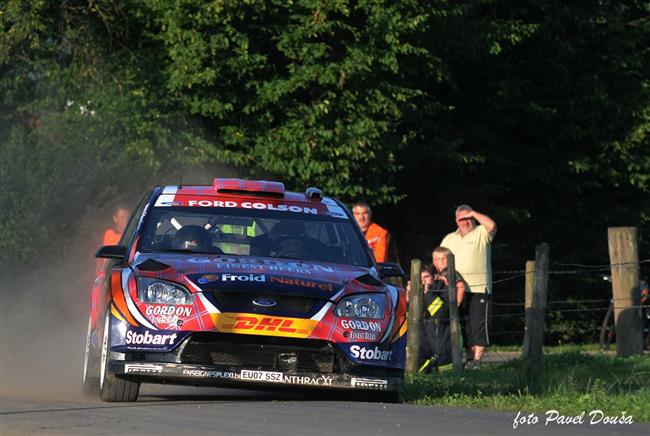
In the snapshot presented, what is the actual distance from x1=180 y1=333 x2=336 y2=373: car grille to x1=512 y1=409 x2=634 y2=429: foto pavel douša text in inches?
60.5

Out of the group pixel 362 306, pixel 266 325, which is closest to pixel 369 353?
pixel 362 306

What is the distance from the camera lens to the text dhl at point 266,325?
35.5 feet

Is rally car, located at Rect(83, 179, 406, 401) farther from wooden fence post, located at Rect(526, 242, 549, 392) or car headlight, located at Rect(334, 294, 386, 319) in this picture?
wooden fence post, located at Rect(526, 242, 549, 392)

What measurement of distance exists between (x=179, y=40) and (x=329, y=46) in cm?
240

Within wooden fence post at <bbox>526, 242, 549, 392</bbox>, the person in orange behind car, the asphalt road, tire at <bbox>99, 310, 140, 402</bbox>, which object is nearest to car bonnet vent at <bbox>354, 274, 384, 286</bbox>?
the asphalt road

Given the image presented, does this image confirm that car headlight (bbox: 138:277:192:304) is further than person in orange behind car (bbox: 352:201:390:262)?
No

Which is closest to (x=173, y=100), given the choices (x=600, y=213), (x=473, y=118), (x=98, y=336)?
(x=473, y=118)

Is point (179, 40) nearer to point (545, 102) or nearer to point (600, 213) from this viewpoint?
point (545, 102)

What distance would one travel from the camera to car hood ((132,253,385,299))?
10867 millimetres

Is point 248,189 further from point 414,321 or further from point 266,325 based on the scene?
point 414,321

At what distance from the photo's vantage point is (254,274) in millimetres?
11016

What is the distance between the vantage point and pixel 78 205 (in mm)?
22984

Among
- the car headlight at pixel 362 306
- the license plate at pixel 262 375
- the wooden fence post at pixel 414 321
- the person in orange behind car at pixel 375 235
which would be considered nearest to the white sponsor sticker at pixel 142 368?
the license plate at pixel 262 375

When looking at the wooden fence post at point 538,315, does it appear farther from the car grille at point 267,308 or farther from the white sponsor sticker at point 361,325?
the car grille at point 267,308
